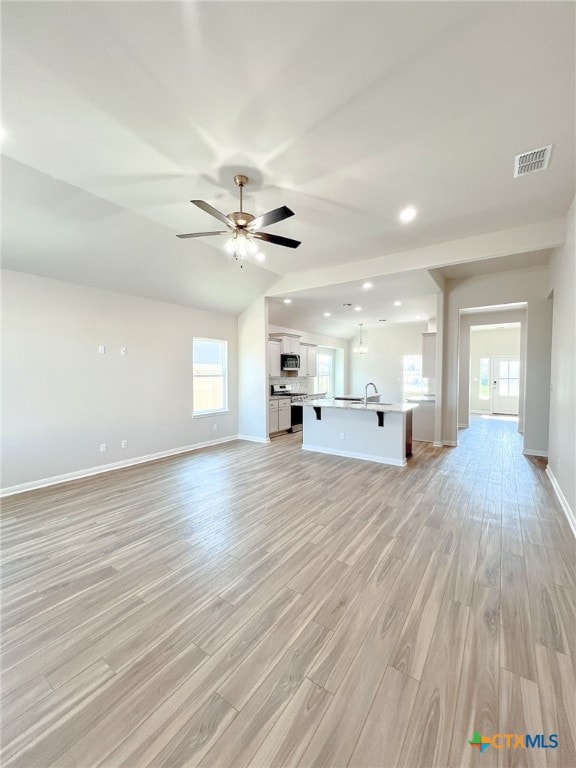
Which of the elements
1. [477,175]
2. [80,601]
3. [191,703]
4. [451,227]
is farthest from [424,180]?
[80,601]

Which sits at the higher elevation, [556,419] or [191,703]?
[556,419]

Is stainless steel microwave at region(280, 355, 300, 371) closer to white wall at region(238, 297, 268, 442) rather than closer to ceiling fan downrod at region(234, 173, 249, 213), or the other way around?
white wall at region(238, 297, 268, 442)

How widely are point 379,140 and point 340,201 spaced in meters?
0.89

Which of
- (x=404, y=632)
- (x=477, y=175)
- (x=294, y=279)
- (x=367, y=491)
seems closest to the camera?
(x=404, y=632)

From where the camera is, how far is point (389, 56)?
5.79 feet

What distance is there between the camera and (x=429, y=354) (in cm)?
714

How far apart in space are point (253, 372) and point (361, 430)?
8.77 feet

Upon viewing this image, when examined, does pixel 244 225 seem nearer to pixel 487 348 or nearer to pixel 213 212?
pixel 213 212

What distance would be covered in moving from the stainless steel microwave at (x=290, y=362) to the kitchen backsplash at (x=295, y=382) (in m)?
0.29

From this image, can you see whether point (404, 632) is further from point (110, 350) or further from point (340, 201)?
point (110, 350)

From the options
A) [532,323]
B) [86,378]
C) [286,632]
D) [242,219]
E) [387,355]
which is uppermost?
[242,219]

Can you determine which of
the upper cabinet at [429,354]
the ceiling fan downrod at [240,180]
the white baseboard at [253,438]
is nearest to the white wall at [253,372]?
the white baseboard at [253,438]

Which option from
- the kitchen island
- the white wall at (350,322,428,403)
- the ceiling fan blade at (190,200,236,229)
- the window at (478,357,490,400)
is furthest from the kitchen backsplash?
the window at (478,357,490,400)

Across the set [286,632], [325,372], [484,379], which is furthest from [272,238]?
[484,379]
